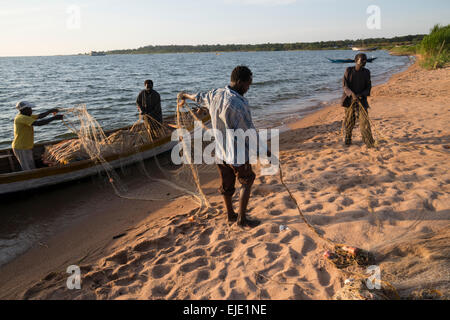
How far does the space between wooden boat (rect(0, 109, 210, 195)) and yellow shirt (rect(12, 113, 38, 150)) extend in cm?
49

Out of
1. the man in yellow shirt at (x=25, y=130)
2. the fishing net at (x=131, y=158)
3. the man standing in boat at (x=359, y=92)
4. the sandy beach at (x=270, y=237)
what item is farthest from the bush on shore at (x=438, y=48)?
the man in yellow shirt at (x=25, y=130)

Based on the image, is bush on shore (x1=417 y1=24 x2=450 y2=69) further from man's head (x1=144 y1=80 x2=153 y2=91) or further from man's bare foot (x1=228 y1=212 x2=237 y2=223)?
man's bare foot (x1=228 y1=212 x2=237 y2=223)

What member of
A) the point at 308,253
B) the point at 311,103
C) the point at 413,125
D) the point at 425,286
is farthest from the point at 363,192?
the point at 311,103

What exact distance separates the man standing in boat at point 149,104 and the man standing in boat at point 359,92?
14.1ft

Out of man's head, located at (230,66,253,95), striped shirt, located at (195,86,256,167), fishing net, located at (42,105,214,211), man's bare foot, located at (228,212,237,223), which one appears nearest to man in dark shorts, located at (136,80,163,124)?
fishing net, located at (42,105,214,211)

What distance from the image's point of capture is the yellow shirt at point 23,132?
5.18m

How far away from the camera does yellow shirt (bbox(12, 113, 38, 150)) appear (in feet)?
17.0

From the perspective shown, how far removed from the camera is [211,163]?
7129mm

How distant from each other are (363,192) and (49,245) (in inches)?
189
